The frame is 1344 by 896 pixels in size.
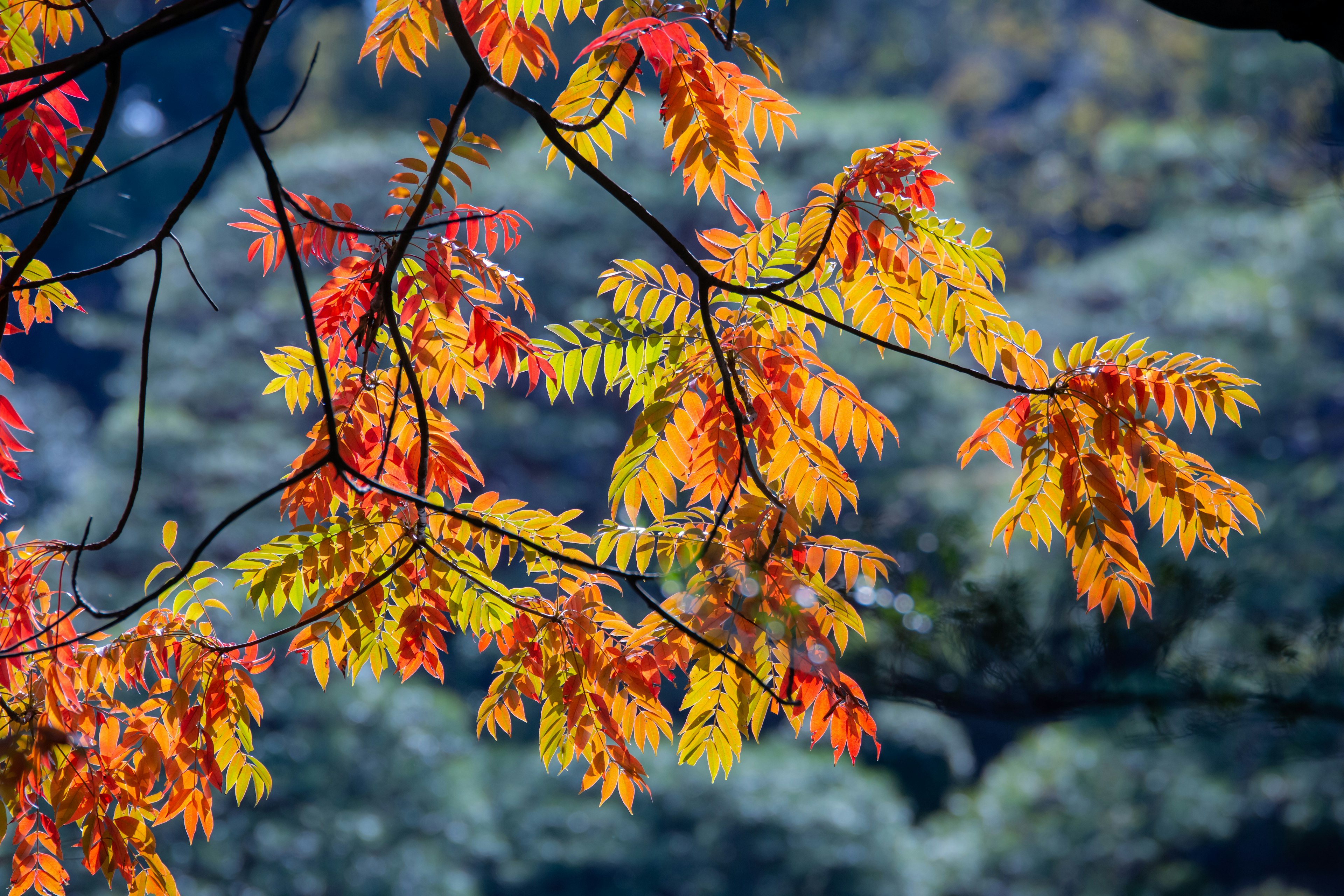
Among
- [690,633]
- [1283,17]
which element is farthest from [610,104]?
[1283,17]

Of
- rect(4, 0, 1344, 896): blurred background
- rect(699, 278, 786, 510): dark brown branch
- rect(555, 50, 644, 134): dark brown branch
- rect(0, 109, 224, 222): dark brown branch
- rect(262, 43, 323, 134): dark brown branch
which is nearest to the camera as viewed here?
rect(262, 43, 323, 134): dark brown branch

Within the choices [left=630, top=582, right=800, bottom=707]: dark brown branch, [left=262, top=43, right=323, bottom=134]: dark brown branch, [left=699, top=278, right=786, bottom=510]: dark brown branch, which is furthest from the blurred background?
[left=262, top=43, right=323, bottom=134]: dark brown branch

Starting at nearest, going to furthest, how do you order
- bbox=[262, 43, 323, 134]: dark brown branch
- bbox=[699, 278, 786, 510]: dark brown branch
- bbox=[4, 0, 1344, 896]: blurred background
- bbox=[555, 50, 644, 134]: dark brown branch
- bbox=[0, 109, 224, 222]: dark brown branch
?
1. bbox=[262, 43, 323, 134]: dark brown branch
2. bbox=[0, 109, 224, 222]: dark brown branch
3. bbox=[699, 278, 786, 510]: dark brown branch
4. bbox=[555, 50, 644, 134]: dark brown branch
5. bbox=[4, 0, 1344, 896]: blurred background

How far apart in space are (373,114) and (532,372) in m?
15.4

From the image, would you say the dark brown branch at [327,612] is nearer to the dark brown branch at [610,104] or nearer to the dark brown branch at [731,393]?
the dark brown branch at [731,393]

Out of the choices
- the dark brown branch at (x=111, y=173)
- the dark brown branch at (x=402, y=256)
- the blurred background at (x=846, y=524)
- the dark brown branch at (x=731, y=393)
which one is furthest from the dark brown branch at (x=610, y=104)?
the blurred background at (x=846, y=524)

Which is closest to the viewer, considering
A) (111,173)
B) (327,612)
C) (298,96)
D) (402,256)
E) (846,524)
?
(298,96)

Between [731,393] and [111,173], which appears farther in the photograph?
[731,393]

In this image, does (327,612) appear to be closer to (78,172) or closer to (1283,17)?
(78,172)

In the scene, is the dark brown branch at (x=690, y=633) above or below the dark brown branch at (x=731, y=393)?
below

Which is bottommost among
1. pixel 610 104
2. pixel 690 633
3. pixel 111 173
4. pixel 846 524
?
pixel 690 633

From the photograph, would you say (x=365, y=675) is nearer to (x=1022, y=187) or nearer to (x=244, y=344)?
(x=244, y=344)

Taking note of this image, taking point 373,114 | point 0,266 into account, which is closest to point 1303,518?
point 0,266

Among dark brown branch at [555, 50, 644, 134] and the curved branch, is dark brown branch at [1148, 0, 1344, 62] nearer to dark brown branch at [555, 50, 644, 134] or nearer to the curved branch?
dark brown branch at [555, 50, 644, 134]
